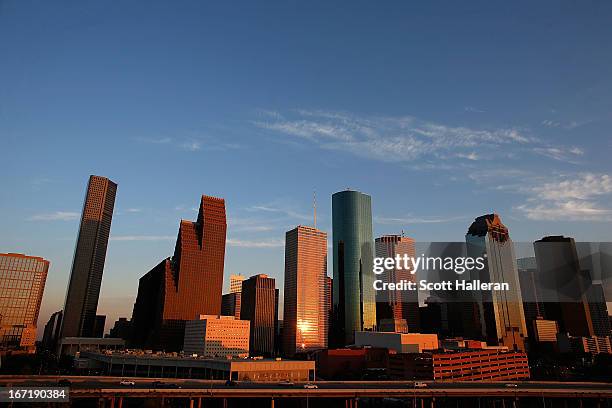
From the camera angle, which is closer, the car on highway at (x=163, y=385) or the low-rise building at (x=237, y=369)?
the car on highway at (x=163, y=385)

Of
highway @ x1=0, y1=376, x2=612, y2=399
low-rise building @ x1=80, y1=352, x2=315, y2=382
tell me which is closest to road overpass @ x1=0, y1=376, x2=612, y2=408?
highway @ x1=0, y1=376, x2=612, y2=399

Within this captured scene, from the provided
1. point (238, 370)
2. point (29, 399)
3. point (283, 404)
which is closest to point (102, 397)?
point (29, 399)

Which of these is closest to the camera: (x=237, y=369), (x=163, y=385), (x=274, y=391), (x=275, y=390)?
(x=274, y=391)

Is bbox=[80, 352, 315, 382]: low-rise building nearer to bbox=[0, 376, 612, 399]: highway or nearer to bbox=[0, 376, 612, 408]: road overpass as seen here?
bbox=[0, 376, 612, 408]: road overpass

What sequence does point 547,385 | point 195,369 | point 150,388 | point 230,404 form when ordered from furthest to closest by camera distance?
point 195,369
point 547,385
point 230,404
point 150,388

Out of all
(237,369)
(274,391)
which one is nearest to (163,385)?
(274,391)

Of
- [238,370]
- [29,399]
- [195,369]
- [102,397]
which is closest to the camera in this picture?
[29,399]

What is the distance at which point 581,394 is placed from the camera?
11719cm

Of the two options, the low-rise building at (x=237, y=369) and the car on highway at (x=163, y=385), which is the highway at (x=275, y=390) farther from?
the low-rise building at (x=237, y=369)

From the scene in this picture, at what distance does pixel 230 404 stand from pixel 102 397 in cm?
3947

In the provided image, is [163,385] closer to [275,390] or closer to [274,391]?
[274,391]

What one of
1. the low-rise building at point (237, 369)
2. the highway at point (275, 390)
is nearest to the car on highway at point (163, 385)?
the highway at point (275, 390)

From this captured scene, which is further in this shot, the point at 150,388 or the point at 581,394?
the point at 581,394

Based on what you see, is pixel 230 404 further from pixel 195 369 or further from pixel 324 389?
pixel 195 369
